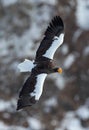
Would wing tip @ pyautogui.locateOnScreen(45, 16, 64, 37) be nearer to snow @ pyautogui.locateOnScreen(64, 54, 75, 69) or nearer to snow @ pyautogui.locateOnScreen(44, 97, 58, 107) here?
snow @ pyautogui.locateOnScreen(44, 97, 58, 107)

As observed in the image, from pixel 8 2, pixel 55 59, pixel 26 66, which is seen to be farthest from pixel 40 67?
pixel 8 2

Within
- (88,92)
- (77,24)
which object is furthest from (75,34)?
(88,92)

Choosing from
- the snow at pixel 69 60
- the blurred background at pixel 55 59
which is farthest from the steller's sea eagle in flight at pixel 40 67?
the snow at pixel 69 60

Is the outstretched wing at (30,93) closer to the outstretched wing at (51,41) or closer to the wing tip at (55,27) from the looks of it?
the outstretched wing at (51,41)

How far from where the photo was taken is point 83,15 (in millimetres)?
24875

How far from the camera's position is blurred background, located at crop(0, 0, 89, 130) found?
23.5 metres

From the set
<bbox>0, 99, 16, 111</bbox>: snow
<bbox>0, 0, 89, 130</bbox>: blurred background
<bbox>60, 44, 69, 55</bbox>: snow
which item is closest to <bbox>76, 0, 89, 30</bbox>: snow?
<bbox>0, 0, 89, 130</bbox>: blurred background

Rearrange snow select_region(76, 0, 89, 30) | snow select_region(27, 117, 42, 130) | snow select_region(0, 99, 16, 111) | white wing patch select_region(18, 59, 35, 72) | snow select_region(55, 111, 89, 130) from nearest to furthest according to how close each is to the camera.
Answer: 1. white wing patch select_region(18, 59, 35, 72)
2. snow select_region(27, 117, 42, 130)
3. snow select_region(55, 111, 89, 130)
4. snow select_region(0, 99, 16, 111)
5. snow select_region(76, 0, 89, 30)

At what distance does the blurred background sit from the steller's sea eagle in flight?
5.96 metres

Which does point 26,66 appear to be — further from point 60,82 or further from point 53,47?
point 60,82

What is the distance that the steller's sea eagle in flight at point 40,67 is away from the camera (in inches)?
664

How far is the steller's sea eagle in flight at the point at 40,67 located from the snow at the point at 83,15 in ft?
24.2

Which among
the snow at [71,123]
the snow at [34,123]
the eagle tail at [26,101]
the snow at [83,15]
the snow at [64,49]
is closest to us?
the eagle tail at [26,101]

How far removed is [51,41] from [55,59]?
6.54 metres
